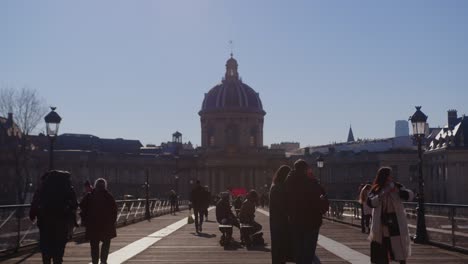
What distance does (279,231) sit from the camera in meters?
16.3

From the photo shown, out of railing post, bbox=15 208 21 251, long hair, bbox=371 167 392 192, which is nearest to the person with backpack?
railing post, bbox=15 208 21 251

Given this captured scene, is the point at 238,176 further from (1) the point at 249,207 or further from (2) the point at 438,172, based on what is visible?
(1) the point at 249,207

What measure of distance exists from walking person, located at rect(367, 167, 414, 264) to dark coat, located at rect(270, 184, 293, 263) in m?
2.13

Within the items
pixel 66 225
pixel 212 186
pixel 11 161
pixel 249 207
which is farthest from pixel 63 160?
pixel 66 225

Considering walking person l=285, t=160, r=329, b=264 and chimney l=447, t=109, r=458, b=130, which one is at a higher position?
chimney l=447, t=109, r=458, b=130

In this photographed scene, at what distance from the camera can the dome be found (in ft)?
545

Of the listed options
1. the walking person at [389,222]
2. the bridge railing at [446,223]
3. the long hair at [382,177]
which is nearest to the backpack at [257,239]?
the bridge railing at [446,223]

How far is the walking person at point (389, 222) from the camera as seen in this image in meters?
14.5

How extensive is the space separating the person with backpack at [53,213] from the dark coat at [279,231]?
4170 mm

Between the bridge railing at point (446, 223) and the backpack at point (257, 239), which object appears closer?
the bridge railing at point (446, 223)

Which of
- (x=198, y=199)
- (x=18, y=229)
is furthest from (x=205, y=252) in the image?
(x=198, y=199)

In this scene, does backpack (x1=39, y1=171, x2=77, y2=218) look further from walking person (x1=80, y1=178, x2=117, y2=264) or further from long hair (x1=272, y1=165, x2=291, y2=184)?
long hair (x1=272, y1=165, x2=291, y2=184)

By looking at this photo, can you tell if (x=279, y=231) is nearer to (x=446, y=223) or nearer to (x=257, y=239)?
(x=446, y=223)

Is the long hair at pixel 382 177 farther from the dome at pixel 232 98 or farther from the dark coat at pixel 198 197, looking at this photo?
the dome at pixel 232 98
